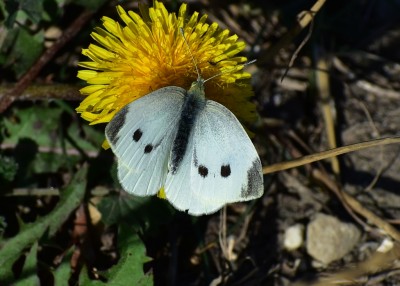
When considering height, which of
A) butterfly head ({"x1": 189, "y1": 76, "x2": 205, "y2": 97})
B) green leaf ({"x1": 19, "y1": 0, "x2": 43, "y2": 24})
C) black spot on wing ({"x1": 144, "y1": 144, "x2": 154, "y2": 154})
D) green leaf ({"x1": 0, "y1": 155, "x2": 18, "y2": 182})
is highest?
green leaf ({"x1": 19, "y1": 0, "x2": 43, "y2": 24})

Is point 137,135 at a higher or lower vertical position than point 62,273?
higher

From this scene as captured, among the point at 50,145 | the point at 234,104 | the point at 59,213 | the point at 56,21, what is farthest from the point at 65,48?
the point at 234,104

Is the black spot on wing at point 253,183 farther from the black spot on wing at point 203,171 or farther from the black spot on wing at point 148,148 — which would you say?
the black spot on wing at point 148,148

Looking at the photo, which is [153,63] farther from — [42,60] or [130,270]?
[130,270]

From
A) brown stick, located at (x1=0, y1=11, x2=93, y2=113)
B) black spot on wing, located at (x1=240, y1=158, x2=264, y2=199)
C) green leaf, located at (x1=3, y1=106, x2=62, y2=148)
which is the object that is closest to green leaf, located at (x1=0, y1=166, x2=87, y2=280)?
green leaf, located at (x1=3, y1=106, x2=62, y2=148)

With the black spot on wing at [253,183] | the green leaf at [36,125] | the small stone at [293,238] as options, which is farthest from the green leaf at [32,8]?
the small stone at [293,238]

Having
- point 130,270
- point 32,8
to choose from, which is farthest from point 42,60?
point 130,270

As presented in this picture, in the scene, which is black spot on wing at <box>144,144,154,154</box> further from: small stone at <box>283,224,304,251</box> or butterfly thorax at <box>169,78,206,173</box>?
small stone at <box>283,224,304,251</box>
